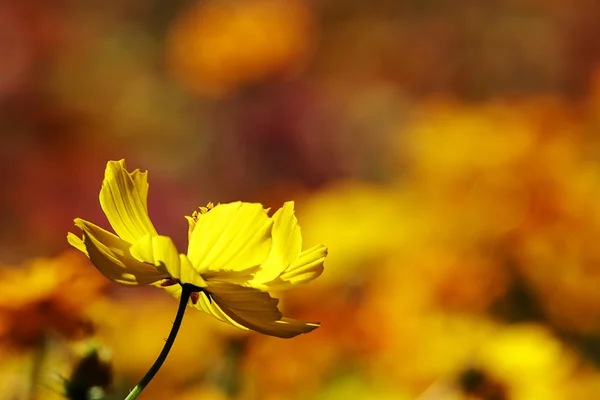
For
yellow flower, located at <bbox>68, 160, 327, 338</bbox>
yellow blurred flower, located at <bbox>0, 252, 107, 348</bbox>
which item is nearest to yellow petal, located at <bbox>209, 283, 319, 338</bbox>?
yellow flower, located at <bbox>68, 160, 327, 338</bbox>

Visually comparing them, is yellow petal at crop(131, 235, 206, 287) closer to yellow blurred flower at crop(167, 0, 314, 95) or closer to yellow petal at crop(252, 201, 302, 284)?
yellow petal at crop(252, 201, 302, 284)

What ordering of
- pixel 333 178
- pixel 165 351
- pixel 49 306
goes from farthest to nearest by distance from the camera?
pixel 333 178, pixel 49 306, pixel 165 351

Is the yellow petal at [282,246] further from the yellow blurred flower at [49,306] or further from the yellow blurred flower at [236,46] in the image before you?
the yellow blurred flower at [236,46]

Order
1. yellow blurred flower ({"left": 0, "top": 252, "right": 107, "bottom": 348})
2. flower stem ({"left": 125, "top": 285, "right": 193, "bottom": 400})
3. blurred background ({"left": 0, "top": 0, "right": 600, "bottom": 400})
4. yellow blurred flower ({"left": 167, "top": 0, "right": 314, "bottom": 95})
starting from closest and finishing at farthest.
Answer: flower stem ({"left": 125, "top": 285, "right": 193, "bottom": 400}) → yellow blurred flower ({"left": 0, "top": 252, "right": 107, "bottom": 348}) → blurred background ({"left": 0, "top": 0, "right": 600, "bottom": 400}) → yellow blurred flower ({"left": 167, "top": 0, "right": 314, "bottom": 95})

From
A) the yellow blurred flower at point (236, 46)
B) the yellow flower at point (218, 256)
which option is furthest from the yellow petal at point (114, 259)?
the yellow blurred flower at point (236, 46)

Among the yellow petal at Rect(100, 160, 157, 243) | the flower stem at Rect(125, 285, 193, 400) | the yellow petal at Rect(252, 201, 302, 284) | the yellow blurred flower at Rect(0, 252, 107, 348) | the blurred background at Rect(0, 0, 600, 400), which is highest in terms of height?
the yellow petal at Rect(100, 160, 157, 243)

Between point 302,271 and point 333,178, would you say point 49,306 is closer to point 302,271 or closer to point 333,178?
point 302,271

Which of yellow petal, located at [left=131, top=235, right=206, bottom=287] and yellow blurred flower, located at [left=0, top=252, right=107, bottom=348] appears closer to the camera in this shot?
yellow petal, located at [left=131, top=235, right=206, bottom=287]

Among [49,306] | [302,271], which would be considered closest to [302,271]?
[302,271]
